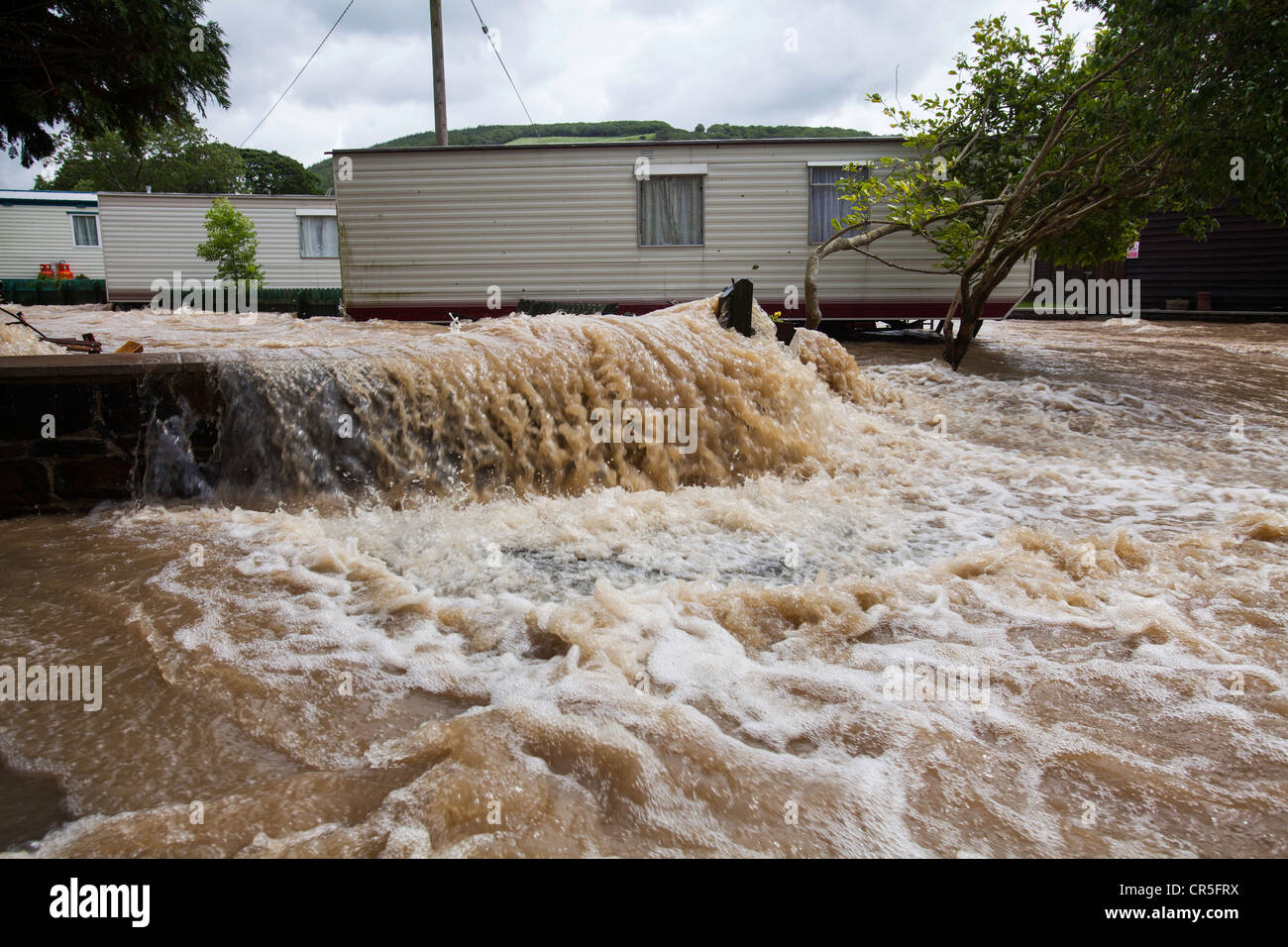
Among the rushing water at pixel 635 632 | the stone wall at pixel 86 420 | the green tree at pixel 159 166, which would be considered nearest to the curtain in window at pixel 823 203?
the rushing water at pixel 635 632

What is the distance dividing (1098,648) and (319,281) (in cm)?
2363

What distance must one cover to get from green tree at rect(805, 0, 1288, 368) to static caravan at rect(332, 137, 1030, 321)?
2.43 ft

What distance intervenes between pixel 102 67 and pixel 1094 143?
11.3 m

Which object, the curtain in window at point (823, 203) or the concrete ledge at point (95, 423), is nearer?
the concrete ledge at point (95, 423)

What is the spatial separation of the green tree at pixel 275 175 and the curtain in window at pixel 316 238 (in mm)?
50513

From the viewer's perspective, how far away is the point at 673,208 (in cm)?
1334

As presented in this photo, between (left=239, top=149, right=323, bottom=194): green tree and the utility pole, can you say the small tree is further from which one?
(left=239, top=149, right=323, bottom=194): green tree

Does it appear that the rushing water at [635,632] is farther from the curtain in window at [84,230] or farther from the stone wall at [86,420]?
the curtain in window at [84,230]

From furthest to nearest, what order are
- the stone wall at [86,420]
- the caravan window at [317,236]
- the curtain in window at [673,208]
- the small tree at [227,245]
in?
the caravan window at [317,236]
the small tree at [227,245]
the curtain in window at [673,208]
the stone wall at [86,420]

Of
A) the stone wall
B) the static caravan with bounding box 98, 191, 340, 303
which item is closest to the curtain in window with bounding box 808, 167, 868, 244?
the stone wall

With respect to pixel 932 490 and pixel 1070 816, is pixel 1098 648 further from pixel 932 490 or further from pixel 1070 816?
pixel 932 490

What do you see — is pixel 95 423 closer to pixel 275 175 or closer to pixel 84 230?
pixel 84 230

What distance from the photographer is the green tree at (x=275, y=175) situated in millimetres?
66875

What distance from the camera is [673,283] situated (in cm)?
1353
